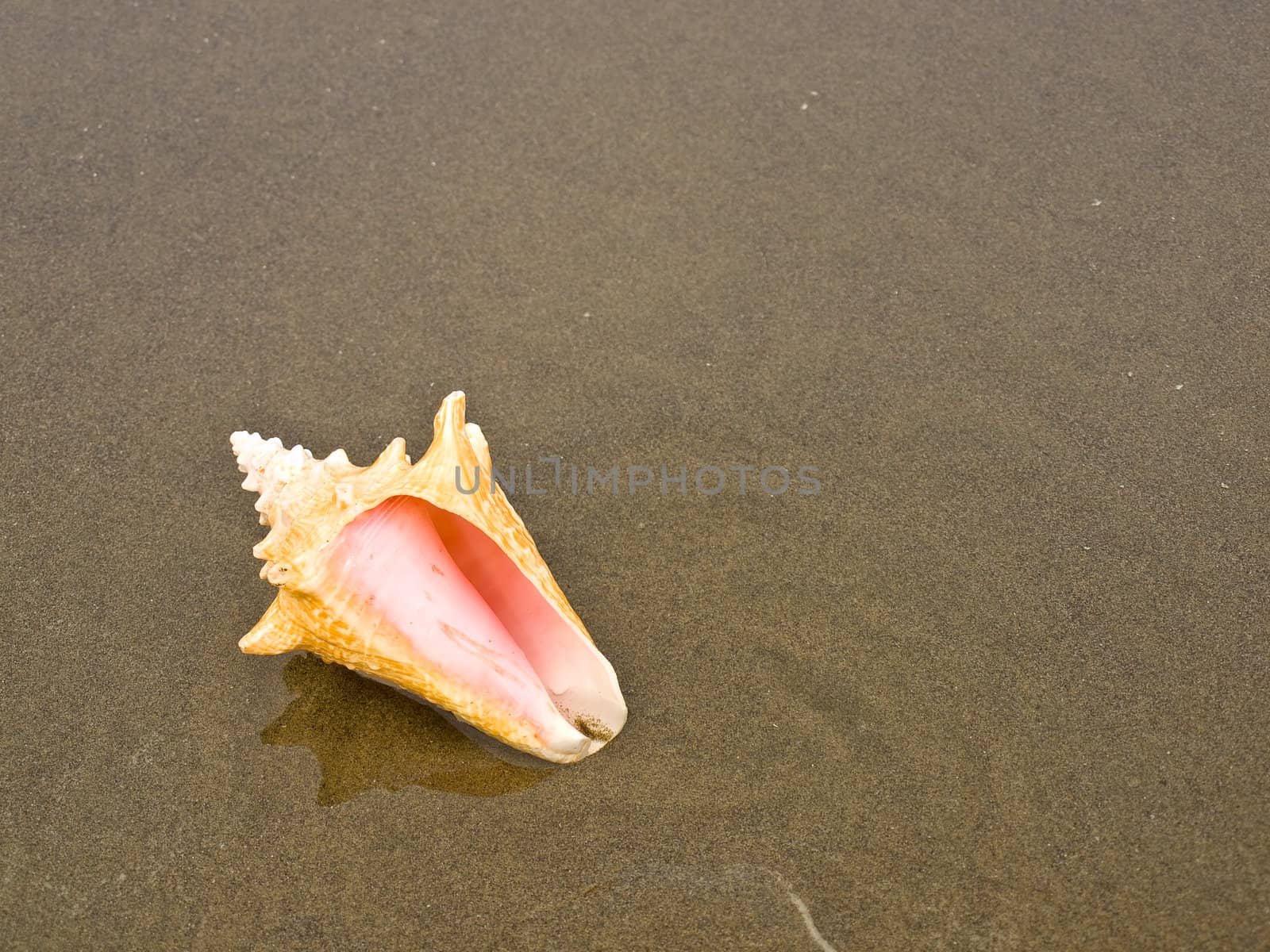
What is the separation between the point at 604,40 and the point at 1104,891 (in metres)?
2.58

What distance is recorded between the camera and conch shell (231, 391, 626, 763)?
2045mm

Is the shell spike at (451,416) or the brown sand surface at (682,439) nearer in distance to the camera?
the brown sand surface at (682,439)

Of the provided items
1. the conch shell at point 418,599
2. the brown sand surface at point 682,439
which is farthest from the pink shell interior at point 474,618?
the brown sand surface at point 682,439

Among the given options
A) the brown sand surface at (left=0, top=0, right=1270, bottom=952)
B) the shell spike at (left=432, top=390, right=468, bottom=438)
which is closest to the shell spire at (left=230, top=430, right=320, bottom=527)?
the shell spike at (left=432, top=390, right=468, bottom=438)

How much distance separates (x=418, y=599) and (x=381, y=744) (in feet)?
1.05

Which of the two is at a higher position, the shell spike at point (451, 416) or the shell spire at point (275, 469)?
the shell spike at point (451, 416)

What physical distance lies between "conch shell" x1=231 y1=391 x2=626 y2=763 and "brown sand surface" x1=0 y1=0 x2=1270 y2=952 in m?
0.12

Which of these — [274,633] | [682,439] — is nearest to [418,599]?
[274,633]

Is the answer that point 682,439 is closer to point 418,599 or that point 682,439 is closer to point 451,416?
point 451,416

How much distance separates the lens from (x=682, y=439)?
2.55 meters

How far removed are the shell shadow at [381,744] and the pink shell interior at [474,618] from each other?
0.13 m

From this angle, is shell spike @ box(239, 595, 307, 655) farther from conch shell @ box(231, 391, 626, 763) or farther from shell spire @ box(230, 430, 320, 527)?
shell spire @ box(230, 430, 320, 527)

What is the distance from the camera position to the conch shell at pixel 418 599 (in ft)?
6.71

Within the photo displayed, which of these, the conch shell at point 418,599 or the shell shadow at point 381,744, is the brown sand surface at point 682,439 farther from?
the conch shell at point 418,599
